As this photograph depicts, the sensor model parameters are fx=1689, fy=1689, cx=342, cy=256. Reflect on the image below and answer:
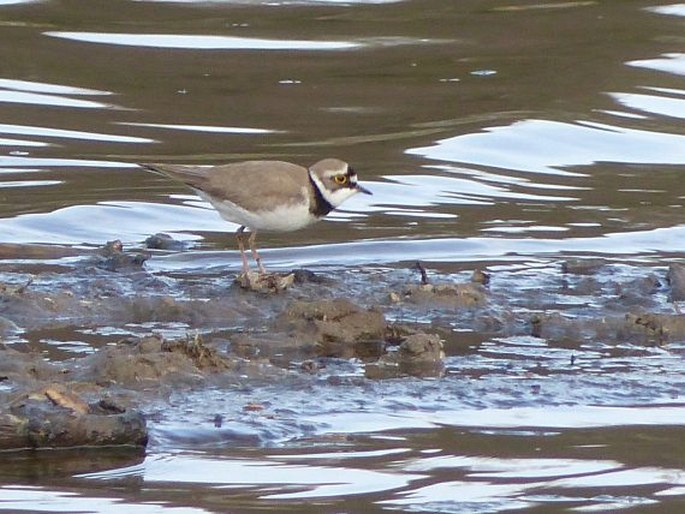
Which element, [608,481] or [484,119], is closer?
[608,481]

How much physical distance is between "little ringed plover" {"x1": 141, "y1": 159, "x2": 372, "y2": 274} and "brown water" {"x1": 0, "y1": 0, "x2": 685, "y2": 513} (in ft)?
1.88

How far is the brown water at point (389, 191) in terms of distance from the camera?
599 centimetres

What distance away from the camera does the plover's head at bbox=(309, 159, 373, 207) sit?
934 cm

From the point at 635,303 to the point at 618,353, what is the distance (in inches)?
37.6

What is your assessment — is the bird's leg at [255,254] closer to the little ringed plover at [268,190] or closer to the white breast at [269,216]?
the little ringed plover at [268,190]

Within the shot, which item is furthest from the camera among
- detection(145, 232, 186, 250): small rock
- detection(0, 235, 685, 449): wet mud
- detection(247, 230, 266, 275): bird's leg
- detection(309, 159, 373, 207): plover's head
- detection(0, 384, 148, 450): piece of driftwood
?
detection(145, 232, 186, 250): small rock

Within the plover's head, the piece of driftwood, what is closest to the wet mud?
the piece of driftwood

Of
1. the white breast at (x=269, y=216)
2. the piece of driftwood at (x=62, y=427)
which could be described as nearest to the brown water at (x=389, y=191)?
the piece of driftwood at (x=62, y=427)

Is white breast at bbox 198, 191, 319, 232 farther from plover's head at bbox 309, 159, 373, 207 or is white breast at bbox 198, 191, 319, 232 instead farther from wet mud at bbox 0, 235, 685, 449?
wet mud at bbox 0, 235, 685, 449

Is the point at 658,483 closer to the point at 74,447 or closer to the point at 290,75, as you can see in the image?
the point at 74,447

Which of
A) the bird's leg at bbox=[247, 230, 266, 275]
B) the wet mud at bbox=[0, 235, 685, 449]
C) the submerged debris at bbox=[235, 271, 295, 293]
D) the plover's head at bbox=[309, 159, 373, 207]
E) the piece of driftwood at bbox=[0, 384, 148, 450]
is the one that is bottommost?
the piece of driftwood at bbox=[0, 384, 148, 450]

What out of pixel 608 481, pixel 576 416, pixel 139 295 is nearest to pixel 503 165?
pixel 139 295

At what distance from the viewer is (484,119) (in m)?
13.6

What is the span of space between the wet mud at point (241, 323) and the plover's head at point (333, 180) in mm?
431
